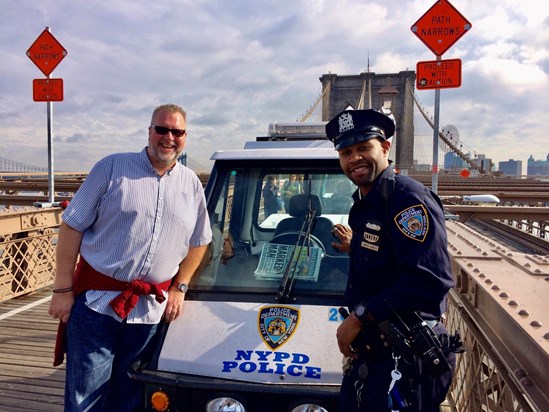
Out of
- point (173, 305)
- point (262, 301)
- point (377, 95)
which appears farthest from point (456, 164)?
point (173, 305)

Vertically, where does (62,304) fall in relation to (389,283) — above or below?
below

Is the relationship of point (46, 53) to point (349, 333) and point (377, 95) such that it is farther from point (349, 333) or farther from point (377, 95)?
point (377, 95)

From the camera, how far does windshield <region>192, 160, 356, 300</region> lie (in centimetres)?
250

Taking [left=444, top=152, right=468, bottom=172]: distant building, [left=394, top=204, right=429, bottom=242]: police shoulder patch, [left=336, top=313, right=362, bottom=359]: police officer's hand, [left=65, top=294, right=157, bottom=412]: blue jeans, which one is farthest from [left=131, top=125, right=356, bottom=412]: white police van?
[left=444, top=152, right=468, bottom=172]: distant building

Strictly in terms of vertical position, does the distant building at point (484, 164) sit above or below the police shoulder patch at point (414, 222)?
above

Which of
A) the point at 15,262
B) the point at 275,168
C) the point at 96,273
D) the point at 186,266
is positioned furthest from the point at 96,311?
the point at 15,262

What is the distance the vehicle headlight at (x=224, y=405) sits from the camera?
6.55ft

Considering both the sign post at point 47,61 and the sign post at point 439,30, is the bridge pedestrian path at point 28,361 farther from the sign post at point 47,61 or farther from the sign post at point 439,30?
the sign post at point 439,30

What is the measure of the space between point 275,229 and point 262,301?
734mm

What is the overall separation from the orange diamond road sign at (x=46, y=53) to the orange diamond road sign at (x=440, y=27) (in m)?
4.18

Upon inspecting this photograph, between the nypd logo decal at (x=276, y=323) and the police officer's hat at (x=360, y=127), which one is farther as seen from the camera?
the nypd logo decal at (x=276, y=323)

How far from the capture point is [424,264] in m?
1.50

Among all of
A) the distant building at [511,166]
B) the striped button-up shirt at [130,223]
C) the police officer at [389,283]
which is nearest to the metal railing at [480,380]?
the police officer at [389,283]

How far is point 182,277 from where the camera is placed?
2.42 m
